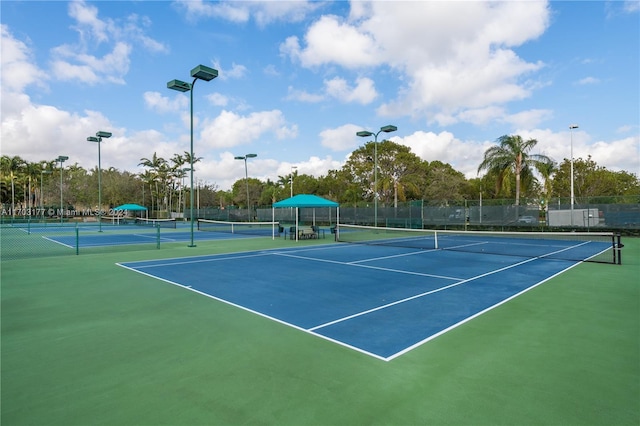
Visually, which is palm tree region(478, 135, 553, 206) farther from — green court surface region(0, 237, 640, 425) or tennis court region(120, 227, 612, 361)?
green court surface region(0, 237, 640, 425)

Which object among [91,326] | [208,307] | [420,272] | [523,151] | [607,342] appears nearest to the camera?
[607,342]

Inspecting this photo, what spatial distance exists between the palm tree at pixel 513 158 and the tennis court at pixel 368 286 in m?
19.1

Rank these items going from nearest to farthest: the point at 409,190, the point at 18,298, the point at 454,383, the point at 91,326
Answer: the point at 454,383 < the point at 91,326 < the point at 18,298 < the point at 409,190

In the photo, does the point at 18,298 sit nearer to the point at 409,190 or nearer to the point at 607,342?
the point at 607,342

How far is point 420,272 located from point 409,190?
3786 centimetres

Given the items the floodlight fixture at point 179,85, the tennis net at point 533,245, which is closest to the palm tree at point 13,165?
the floodlight fixture at point 179,85

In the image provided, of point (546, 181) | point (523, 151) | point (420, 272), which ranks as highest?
point (523, 151)

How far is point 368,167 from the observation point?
158ft

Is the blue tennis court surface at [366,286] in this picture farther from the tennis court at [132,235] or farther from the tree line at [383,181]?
the tree line at [383,181]

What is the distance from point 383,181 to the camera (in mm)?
43375

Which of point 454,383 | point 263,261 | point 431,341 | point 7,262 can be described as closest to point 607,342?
point 431,341

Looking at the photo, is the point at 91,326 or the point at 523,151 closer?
the point at 91,326

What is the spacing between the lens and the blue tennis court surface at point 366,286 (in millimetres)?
5777

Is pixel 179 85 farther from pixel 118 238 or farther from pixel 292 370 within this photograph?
pixel 292 370
